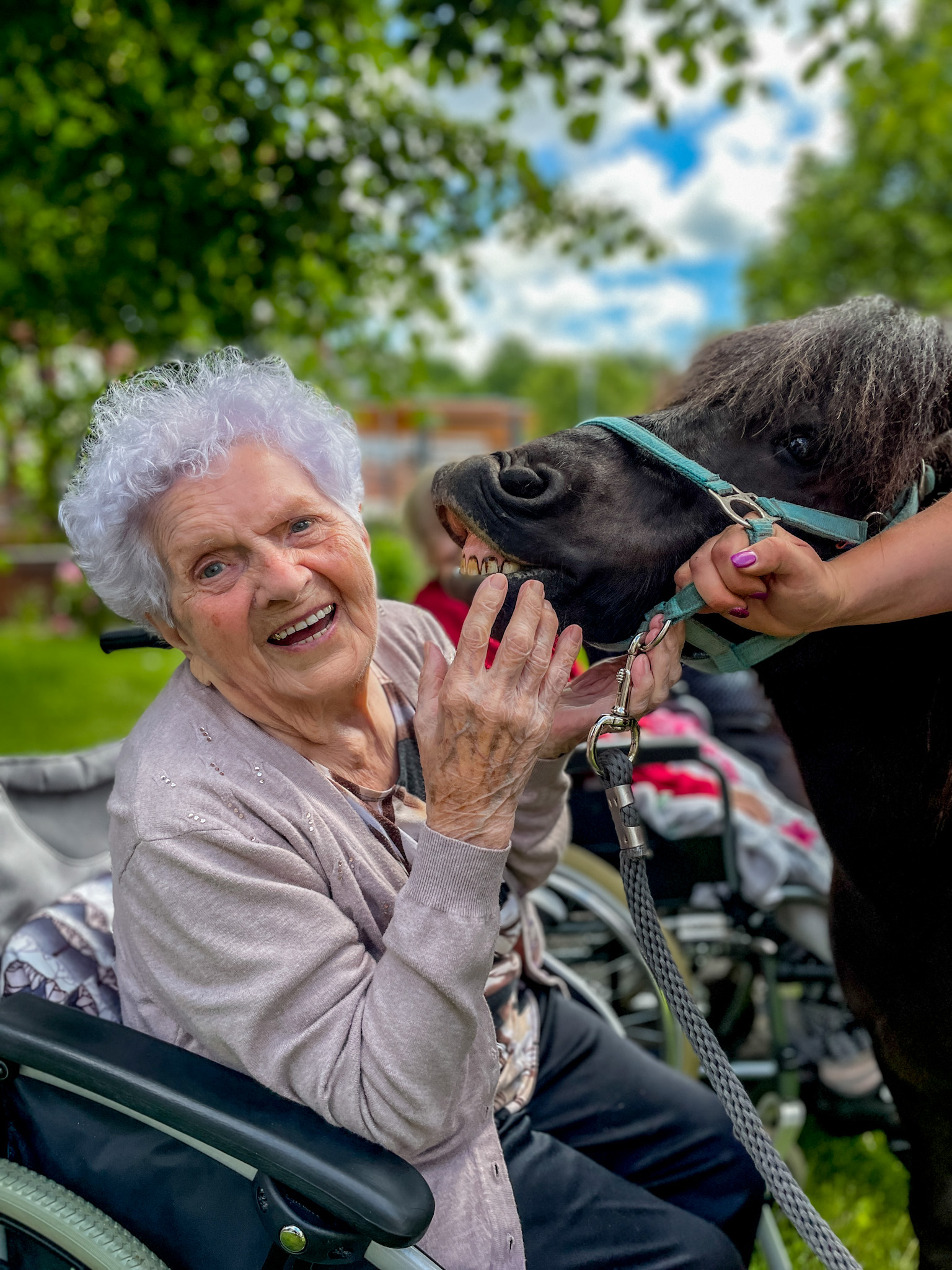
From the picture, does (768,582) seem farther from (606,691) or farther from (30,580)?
(30,580)

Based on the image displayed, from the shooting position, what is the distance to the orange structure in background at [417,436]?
7492 mm

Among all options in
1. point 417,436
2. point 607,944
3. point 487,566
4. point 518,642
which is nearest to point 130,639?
point 487,566

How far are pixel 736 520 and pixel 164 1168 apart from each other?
1.16 metres

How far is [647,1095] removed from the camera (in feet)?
5.86

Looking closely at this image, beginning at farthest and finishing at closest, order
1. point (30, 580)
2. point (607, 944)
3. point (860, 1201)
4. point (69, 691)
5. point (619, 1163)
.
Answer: point (30, 580)
point (69, 691)
point (607, 944)
point (860, 1201)
point (619, 1163)

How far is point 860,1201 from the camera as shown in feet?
8.39

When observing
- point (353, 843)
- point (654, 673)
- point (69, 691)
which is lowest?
point (69, 691)

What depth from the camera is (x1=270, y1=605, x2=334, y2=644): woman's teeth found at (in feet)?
4.79

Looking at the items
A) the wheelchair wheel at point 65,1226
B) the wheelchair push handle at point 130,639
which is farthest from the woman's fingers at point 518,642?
the wheelchair wheel at point 65,1226

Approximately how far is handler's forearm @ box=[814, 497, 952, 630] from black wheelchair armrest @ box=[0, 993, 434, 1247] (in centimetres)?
87

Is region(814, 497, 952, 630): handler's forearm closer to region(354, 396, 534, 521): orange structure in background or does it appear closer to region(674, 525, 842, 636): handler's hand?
region(674, 525, 842, 636): handler's hand

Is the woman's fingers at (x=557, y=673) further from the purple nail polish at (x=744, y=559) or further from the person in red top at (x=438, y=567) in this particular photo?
the person in red top at (x=438, y=567)

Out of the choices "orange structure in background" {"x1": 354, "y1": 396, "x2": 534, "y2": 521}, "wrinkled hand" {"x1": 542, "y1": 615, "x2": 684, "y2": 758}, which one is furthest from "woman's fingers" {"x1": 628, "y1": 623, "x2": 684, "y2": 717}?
"orange structure in background" {"x1": 354, "y1": 396, "x2": 534, "y2": 521}

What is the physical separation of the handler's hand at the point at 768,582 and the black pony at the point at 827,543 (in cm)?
13
